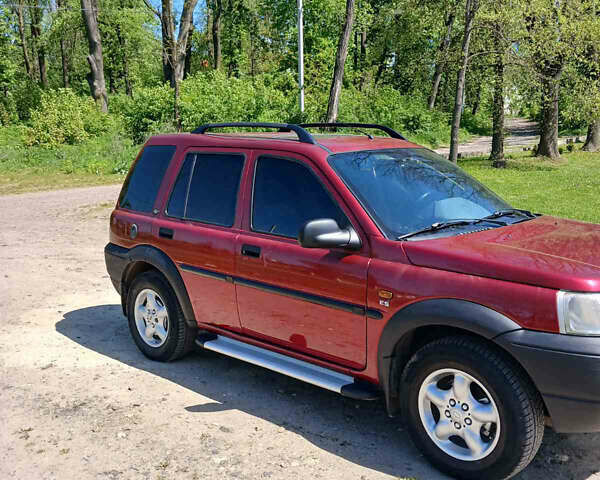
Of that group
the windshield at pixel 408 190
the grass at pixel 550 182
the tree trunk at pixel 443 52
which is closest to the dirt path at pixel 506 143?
the grass at pixel 550 182

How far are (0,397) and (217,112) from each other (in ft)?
66.3

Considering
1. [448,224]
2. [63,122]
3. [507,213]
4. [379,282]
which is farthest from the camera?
[63,122]

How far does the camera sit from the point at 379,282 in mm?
3520

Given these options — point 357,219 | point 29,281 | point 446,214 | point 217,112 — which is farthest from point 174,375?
point 217,112

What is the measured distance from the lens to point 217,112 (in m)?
23.8

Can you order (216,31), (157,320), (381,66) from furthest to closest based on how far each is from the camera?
1. (381,66)
2. (216,31)
3. (157,320)

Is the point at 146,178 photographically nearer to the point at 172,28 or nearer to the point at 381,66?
the point at 172,28

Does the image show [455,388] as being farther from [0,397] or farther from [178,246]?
[0,397]

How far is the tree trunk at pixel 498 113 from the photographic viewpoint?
64.5 feet

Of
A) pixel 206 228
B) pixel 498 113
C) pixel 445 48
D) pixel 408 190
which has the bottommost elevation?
pixel 206 228

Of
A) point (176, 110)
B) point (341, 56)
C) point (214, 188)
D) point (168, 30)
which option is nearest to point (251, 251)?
point (214, 188)

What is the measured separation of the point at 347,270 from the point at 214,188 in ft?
4.77

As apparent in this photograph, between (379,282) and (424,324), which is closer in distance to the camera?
(424,324)

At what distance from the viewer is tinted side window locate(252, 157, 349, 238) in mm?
3957
